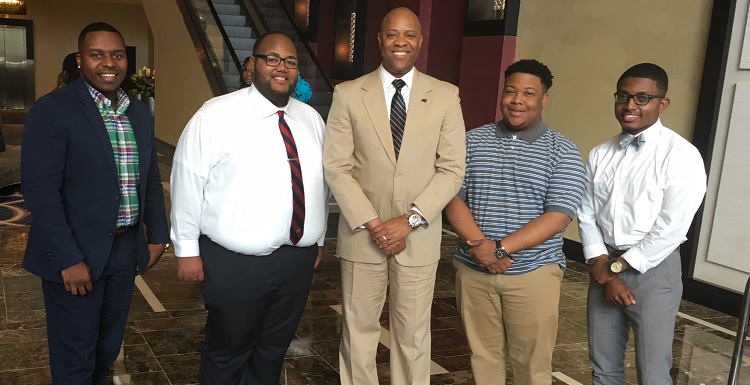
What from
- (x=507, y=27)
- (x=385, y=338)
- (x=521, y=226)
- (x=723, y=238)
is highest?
(x=507, y=27)

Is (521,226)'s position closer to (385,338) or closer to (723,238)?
(385,338)

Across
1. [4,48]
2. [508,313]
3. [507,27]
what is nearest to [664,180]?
[508,313]

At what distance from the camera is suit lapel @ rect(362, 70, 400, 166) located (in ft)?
8.51

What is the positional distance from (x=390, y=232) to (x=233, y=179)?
0.62m

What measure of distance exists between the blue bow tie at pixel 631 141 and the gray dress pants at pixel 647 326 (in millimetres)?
428

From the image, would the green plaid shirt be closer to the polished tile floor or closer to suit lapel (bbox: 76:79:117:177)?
suit lapel (bbox: 76:79:117:177)

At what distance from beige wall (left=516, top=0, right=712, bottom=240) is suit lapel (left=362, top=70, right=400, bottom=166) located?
391 cm

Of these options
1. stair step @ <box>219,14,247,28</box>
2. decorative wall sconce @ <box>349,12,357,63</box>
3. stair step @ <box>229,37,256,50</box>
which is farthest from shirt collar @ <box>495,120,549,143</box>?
stair step @ <box>219,14,247,28</box>

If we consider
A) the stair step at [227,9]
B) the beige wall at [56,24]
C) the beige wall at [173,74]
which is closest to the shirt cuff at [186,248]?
the beige wall at [173,74]

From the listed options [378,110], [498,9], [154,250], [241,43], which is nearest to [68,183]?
[154,250]

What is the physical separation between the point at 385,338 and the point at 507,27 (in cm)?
439

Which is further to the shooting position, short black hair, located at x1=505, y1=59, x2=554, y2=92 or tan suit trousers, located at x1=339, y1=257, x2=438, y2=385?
tan suit trousers, located at x1=339, y1=257, x2=438, y2=385

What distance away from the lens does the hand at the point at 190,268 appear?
7.94ft

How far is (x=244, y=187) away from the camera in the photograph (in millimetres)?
2398
